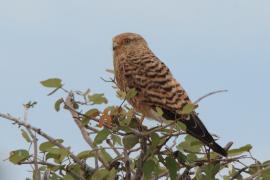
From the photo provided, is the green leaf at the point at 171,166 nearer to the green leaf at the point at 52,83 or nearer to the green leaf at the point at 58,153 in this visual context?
the green leaf at the point at 58,153

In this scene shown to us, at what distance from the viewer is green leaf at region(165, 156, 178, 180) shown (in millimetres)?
2587

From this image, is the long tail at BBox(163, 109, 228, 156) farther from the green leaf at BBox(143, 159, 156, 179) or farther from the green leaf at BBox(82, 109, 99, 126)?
the green leaf at BBox(82, 109, 99, 126)

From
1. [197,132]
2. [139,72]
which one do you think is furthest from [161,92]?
[197,132]

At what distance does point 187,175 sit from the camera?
2.70 metres

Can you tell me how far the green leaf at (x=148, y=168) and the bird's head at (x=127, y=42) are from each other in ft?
6.57

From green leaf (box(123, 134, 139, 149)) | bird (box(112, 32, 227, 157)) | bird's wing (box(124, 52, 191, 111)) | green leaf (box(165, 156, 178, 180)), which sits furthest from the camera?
bird's wing (box(124, 52, 191, 111))

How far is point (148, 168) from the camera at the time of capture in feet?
8.27

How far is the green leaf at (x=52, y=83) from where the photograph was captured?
2.38 m

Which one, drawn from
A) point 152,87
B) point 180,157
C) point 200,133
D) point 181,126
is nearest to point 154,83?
point 152,87

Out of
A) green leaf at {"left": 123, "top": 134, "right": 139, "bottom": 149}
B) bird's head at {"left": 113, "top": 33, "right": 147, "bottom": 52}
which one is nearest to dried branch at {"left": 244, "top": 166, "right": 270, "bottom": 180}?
green leaf at {"left": 123, "top": 134, "right": 139, "bottom": 149}

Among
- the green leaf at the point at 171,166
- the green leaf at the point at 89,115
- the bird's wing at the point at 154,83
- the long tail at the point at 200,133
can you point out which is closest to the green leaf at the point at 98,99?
the green leaf at the point at 89,115

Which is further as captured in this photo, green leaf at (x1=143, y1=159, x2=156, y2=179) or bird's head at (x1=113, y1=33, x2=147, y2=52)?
bird's head at (x1=113, y1=33, x2=147, y2=52)

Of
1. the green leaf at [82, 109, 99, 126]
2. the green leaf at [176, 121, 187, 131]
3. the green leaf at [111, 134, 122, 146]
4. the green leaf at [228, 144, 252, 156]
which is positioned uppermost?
the green leaf at [82, 109, 99, 126]

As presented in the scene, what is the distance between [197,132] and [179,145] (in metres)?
0.17
